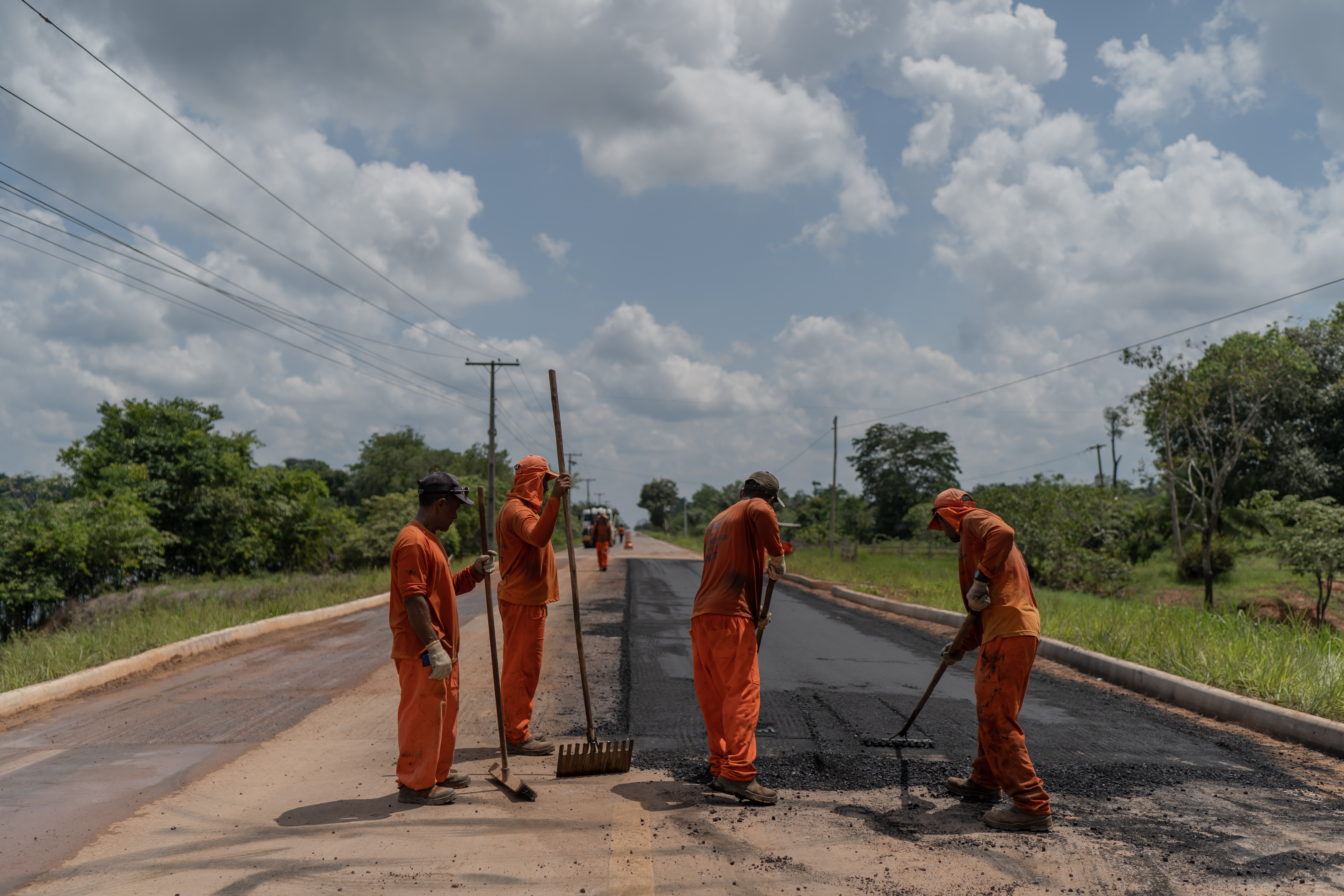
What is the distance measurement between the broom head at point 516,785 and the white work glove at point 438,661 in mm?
784

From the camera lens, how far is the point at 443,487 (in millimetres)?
4449

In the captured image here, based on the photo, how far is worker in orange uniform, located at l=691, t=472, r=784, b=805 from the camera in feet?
14.6

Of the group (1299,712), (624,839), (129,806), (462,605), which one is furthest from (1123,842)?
(462,605)

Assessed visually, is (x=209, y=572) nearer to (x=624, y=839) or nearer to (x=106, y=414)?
(x=106, y=414)

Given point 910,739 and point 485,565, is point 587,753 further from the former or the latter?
point 910,739

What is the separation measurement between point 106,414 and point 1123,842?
96.8ft

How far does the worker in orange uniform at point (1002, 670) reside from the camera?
404 centimetres

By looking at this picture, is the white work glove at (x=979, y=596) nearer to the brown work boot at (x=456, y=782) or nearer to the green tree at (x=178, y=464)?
the brown work boot at (x=456, y=782)

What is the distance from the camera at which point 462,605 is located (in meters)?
15.4

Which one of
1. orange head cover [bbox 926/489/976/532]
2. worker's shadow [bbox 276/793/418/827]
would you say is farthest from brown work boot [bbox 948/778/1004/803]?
worker's shadow [bbox 276/793/418/827]

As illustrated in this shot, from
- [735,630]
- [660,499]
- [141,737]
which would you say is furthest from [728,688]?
[660,499]

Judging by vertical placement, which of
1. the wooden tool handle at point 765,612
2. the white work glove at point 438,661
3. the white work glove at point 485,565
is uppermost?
the white work glove at point 485,565

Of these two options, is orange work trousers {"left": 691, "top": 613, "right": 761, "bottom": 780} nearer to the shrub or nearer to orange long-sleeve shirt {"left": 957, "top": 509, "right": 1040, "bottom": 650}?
orange long-sleeve shirt {"left": 957, "top": 509, "right": 1040, "bottom": 650}

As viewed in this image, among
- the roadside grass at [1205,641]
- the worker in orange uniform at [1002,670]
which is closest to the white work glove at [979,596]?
the worker in orange uniform at [1002,670]
